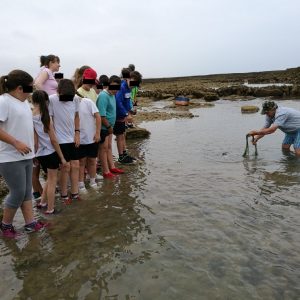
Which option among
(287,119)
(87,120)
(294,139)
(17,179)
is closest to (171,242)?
(17,179)

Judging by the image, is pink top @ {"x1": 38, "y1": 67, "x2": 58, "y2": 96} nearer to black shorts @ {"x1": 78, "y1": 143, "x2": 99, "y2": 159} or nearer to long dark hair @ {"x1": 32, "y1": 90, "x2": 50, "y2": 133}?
black shorts @ {"x1": 78, "y1": 143, "x2": 99, "y2": 159}

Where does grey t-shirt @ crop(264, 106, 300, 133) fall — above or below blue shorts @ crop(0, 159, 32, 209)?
above

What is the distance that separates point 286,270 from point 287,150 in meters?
5.94

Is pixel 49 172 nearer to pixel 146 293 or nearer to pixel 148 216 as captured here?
pixel 148 216

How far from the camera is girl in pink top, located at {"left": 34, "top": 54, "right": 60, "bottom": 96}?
613 centimetres

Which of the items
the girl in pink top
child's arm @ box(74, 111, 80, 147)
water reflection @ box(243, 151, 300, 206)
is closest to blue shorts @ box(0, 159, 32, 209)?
child's arm @ box(74, 111, 80, 147)

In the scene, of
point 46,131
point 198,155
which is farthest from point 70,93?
point 198,155

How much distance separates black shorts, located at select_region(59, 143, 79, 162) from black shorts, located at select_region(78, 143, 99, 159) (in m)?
0.34

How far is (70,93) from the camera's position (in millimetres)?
5246

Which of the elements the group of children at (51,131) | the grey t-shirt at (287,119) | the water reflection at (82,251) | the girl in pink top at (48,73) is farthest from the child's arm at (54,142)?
the grey t-shirt at (287,119)

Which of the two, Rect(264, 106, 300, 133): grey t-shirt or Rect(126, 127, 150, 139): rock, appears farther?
Rect(126, 127, 150, 139): rock

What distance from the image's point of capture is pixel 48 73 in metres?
6.20

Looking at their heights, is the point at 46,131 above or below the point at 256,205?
above

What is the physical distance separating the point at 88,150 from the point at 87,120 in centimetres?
52
